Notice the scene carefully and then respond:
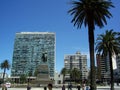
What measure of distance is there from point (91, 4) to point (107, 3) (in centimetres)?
281

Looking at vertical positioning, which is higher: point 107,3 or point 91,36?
point 107,3

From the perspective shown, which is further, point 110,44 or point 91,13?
point 110,44

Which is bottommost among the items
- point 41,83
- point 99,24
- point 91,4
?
point 41,83

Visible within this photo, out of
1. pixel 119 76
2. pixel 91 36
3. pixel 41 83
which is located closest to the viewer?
pixel 91 36

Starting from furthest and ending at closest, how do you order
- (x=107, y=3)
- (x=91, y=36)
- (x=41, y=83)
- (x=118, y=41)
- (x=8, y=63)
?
(x=8, y=63) → (x=41, y=83) → (x=118, y=41) → (x=107, y=3) → (x=91, y=36)

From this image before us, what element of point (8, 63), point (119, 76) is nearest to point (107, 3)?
point (8, 63)

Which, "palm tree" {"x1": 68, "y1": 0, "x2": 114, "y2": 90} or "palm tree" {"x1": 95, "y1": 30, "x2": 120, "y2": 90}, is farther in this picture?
"palm tree" {"x1": 95, "y1": 30, "x2": 120, "y2": 90}

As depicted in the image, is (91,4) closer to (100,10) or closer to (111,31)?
(100,10)

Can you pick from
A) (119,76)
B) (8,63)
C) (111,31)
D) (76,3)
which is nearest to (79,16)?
(76,3)

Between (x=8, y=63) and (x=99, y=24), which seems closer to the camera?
(x=99, y=24)

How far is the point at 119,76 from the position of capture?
573 ft

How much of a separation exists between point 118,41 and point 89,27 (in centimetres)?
1768

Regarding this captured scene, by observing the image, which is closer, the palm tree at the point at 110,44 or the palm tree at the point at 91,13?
the palm tree at the point at 91,13

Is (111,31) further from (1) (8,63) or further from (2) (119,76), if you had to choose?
(2) (119,76)
